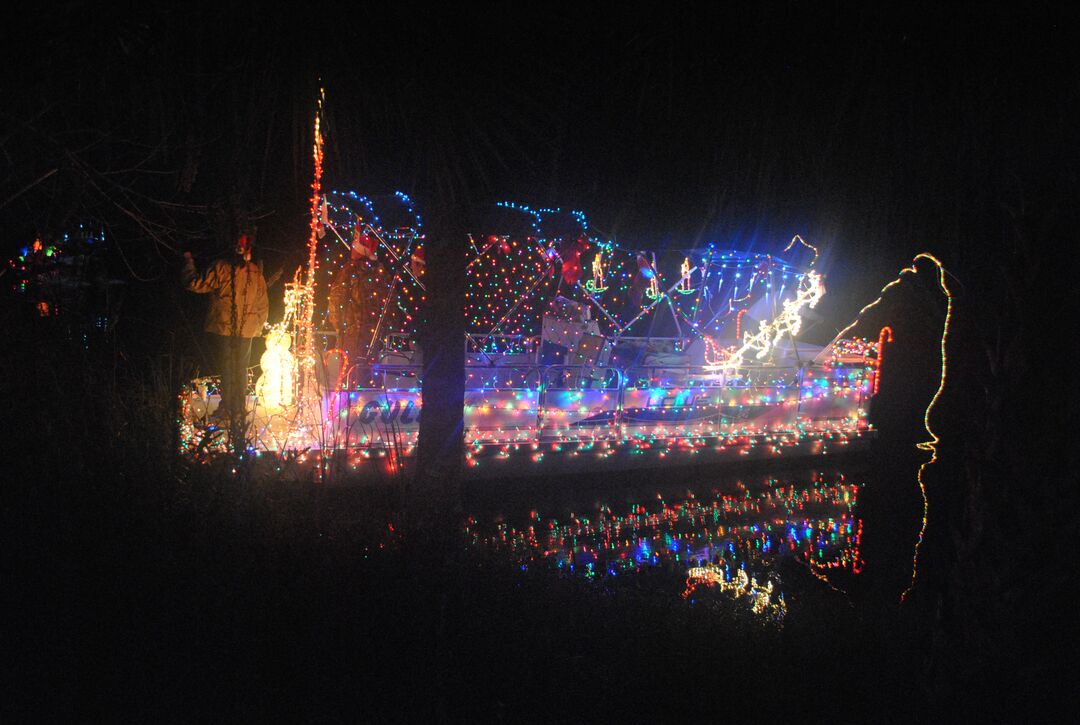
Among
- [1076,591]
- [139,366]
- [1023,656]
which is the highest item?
[139,366]

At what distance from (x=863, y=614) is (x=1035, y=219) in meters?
2.85

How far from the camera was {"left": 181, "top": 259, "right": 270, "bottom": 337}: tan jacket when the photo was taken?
6.64 metres

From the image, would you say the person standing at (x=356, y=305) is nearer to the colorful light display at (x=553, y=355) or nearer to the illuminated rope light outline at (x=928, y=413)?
the colorful light display at (x=553, y=355)

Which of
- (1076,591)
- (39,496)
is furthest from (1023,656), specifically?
(39,496)

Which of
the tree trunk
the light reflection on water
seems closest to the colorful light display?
the tree trunk

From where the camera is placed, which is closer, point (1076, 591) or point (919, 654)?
point (1076, 591)

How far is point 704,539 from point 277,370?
5.03m

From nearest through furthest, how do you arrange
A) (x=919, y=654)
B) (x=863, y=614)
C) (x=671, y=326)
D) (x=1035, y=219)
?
(x=1035, y=219), (x=919, y=654), (x=863, y=614), (x=671, y=326)

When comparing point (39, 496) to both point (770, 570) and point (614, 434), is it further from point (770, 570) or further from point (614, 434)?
point (614, 434)

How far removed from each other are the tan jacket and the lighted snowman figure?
93cm

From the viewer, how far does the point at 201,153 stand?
18.3 feet

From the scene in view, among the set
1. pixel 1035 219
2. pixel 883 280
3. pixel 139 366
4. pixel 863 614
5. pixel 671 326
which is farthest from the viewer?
pixel 671 326

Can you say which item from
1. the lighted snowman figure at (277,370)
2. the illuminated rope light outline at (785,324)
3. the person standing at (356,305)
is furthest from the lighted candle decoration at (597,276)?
the lighted snowman figure at (277,370)

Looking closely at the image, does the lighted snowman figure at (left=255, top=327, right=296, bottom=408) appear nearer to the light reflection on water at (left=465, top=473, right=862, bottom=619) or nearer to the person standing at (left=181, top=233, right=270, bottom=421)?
the person standing at (left=181, top=233, right=270, bottom=421)
